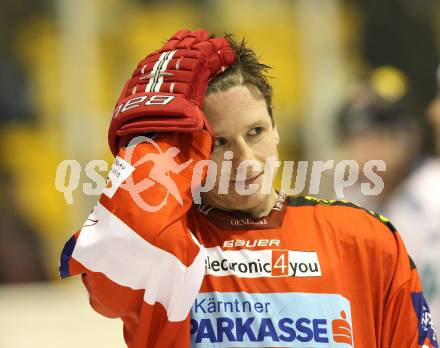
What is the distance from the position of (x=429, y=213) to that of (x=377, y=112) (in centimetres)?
82

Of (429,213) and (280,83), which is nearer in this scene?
(429,213)

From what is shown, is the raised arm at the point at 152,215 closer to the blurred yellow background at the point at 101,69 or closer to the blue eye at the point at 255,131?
the blue eye at the point at 255,131

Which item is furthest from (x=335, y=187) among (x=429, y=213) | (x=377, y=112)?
(x=429, y=213)

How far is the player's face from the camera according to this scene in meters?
1.87

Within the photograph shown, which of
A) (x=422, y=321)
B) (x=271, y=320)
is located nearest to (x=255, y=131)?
(x=271, y=320)

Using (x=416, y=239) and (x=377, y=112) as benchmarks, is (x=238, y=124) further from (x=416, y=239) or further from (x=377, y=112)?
(x=377, y=112)

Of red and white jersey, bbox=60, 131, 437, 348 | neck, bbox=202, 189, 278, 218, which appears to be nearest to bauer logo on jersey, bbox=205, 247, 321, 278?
red and white jersey, bbox=60, 131, 437, 348

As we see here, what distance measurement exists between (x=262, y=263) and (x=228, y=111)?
0.32 meters

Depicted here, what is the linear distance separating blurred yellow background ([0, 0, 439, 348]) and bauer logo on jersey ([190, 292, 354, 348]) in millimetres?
4256

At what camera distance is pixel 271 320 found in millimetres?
1818

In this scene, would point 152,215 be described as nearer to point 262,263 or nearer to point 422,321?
point 262,263

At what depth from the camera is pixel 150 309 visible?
174 cm

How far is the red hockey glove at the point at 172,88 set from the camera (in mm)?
1785

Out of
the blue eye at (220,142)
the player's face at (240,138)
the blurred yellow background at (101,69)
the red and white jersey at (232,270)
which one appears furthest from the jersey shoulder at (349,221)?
the blurred yellow background at (101,69)
